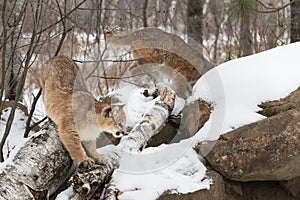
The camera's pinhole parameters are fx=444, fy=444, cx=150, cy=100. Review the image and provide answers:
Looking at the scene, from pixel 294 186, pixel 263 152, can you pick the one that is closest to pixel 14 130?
pixel 263 152

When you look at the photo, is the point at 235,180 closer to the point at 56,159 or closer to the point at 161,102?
the point at 161,102

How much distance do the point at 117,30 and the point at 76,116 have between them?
2.21m

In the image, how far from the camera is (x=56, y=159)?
9.38 ft

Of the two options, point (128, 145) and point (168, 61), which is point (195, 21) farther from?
point (128, 145)

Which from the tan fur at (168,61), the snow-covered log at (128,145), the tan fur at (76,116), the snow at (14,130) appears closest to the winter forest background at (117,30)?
the snow at (14,130)

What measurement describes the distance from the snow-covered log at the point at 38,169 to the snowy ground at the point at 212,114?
0.15 m

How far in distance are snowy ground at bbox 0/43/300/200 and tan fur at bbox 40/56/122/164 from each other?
27 centimetres

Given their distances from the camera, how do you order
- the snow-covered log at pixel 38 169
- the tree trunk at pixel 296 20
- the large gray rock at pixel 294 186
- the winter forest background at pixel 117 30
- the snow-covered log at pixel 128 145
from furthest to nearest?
the tree trunk at pixel 296 20 < the winter forest background at pixel 117 30 < the large gray rock at pixel 294 186 < the snow-covered log at pixel 128 145 < the snow-covered log at pixel 38 169

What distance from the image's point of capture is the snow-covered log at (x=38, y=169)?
8.16 feet

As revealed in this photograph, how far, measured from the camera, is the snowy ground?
2859mm

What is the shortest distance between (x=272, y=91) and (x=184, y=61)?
1.33m

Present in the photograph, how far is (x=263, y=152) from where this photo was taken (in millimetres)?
2910

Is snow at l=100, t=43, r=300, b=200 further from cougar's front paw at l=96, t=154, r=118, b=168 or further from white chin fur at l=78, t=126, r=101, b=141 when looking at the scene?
white chin fur at l=78, t=126, r=101, b=141

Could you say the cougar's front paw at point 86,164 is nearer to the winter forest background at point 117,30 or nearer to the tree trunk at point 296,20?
the winter forest background at point 117,30
